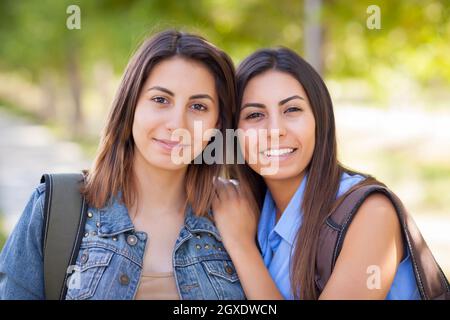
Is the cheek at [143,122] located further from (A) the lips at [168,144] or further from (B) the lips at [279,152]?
(B) the lips at [279,152]

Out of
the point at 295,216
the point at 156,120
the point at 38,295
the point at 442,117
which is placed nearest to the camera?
the point at 38,295

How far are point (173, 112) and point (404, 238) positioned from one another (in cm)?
107

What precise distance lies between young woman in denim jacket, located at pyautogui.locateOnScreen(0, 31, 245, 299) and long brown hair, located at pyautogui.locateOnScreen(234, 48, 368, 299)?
19 centimetres

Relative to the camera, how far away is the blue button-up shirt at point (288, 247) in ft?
8.78

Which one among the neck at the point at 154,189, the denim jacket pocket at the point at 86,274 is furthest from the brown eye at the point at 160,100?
the denim jacket pocket at the point at 86,274

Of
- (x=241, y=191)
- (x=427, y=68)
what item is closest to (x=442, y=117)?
Result: (x=427, y=68)

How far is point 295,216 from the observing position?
9.59ft

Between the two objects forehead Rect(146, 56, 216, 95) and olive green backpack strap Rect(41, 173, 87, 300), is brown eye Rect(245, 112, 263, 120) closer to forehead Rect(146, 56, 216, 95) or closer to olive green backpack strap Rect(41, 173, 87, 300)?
forehead Rect(146, 56, 216, 95)

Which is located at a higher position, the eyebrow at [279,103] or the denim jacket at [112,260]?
the eyebrow at [279,103]

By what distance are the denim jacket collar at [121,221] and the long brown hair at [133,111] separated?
0.03 meters

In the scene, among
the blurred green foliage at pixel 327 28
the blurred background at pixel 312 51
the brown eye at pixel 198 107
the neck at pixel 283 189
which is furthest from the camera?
the blurred background at pixel 312 51

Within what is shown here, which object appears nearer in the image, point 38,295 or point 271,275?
point 38,295
